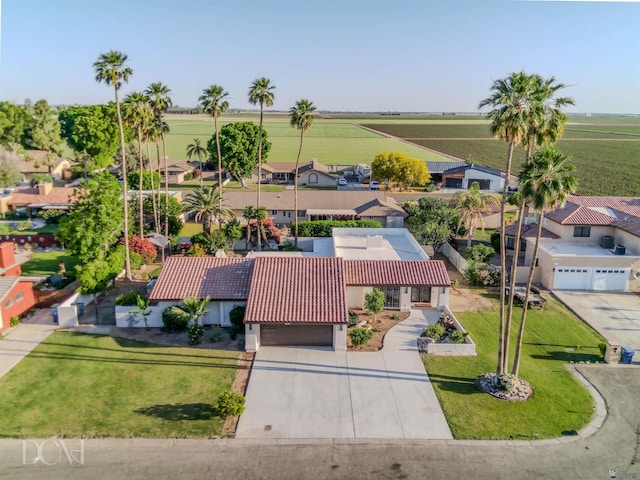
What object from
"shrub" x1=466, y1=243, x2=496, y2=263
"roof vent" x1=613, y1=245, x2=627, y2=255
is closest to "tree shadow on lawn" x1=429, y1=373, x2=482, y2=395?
"shrub" x1=466, y1=243, x2=496, y2=263

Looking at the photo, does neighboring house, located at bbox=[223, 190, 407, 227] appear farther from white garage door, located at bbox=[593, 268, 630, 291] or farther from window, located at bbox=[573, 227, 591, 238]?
white garage door, located at bbox=[593, 268, 630, 291]

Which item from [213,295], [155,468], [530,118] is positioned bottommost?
[155,468]

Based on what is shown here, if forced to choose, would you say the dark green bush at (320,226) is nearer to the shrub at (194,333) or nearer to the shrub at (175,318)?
the shrub at (175,318)

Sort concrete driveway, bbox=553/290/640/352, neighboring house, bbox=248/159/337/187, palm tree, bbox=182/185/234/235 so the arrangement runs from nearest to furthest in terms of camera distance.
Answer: concrete driveway, bbox=553/290/640/352
palm tree, bbox=182/185/234/235
neighboring house, bbox=248/159/337/187

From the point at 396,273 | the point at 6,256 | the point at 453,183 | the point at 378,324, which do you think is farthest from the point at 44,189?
the point at 453,183

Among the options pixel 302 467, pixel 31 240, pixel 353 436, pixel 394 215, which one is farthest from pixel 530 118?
pixel 31 240

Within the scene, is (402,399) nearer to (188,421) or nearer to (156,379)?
(188,421)

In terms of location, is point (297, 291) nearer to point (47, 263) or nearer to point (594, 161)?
point (47, 263)
